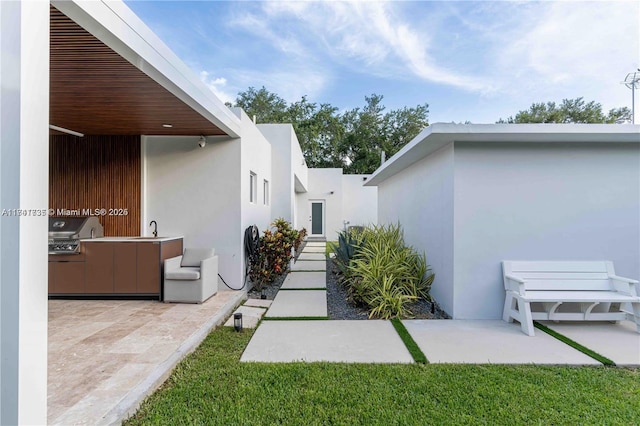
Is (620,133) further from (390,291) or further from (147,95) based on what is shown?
(147,95)

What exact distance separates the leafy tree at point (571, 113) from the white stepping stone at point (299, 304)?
28943mm

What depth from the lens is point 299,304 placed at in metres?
5.94

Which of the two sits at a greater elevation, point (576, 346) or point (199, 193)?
point (199, 193)

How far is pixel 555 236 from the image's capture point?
5227 millimetres

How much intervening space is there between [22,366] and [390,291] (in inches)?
190

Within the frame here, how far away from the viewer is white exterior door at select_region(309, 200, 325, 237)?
1900 cm

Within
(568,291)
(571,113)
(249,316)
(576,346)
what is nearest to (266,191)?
(249,316)

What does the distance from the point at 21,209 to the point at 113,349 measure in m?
2.50

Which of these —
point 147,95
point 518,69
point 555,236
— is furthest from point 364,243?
point 518,69

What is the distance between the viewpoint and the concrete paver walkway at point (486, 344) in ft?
11.9

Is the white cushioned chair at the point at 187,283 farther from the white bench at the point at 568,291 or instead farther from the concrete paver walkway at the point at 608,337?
the concrete paver walkway at the point at 608,337

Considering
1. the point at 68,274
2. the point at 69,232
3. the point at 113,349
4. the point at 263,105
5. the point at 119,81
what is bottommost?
the point at 113,349

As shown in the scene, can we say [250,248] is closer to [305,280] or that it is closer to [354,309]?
[305,280]

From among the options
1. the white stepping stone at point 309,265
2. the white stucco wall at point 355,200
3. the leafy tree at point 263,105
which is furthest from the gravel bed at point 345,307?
the leafy tree at point 263,105
